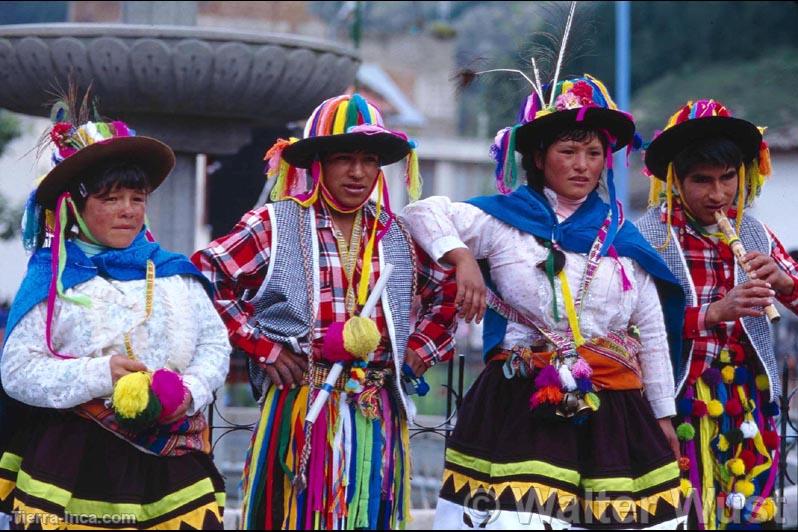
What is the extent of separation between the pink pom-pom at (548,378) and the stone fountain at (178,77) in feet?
9.58

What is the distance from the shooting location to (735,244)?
15.6 feet

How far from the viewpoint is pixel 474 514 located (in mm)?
4336

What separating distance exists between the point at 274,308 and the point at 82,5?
6.73 m

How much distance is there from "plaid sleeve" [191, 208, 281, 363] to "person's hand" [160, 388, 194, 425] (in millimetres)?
409

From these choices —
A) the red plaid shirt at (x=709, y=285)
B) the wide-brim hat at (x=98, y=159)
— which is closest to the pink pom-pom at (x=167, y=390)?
the wide-brim hat at (x=98, y=159)

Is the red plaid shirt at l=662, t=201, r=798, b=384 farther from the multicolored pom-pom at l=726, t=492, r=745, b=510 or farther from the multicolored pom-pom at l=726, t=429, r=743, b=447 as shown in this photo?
the multicolored pom-pom at l=726, t=492, r=745, b=510

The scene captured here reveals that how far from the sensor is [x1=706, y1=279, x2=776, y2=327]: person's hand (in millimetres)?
4613

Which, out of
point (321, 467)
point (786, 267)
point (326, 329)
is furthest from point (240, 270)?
point (786, 267)

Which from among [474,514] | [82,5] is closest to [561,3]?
[474,514]

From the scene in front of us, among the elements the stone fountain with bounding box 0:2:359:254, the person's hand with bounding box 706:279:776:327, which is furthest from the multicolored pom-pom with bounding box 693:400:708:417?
the stone fountain with bounding box 0:2:359:254

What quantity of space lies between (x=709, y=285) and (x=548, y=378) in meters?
0.99

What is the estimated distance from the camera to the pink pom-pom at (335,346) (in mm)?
4230

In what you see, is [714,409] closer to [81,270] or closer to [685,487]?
[685,487]

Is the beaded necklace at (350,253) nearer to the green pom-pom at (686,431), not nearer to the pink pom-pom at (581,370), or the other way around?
the pink pom-pom at (581,370)
